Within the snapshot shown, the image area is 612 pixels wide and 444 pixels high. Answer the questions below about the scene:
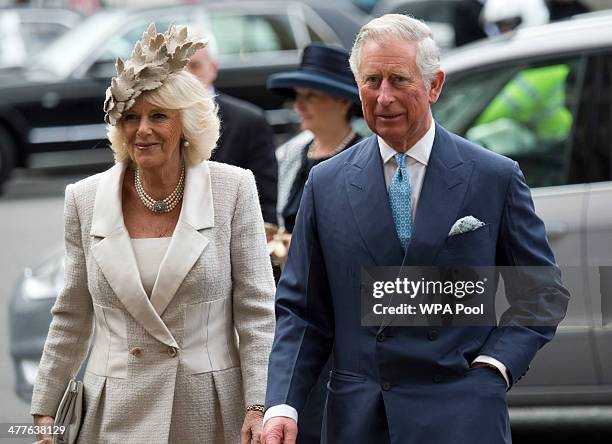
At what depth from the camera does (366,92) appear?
12.5ft

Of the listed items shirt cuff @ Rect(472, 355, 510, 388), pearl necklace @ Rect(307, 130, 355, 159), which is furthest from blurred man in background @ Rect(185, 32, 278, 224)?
shirt cuff @ Rect(472, 355, 510, 388)

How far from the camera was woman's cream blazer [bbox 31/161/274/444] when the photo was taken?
4.31 m

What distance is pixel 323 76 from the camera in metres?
6.14

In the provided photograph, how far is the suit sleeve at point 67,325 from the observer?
14.6 ft

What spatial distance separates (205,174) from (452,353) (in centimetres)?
117

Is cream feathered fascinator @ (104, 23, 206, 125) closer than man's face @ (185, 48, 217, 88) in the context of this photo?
Yes

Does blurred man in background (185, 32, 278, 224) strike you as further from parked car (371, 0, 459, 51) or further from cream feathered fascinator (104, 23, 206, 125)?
parked car (371, 0, 459, 51)

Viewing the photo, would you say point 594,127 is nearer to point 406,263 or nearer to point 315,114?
point 315,114

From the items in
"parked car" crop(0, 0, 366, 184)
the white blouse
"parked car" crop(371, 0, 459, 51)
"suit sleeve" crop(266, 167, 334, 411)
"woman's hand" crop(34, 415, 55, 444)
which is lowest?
"woman's hand" crop(34, 415, 55, 444)

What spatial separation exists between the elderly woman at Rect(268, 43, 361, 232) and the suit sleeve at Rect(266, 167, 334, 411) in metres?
1.74

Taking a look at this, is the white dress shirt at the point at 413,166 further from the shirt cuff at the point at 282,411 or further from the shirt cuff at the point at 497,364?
the shirt cuff at the point at 497,364

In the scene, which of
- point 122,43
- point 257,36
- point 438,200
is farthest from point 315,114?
point 257,36

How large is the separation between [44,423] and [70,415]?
4.1 inches

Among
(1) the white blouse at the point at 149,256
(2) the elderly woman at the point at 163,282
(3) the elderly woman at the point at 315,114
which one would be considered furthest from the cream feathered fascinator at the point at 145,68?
(3) the elderly woman at the point at 315,114
